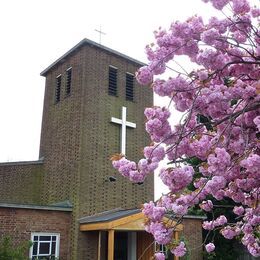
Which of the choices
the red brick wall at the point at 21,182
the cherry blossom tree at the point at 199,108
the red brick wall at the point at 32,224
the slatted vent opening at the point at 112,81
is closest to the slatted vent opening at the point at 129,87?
the slatted vent opening at the point at 112,81

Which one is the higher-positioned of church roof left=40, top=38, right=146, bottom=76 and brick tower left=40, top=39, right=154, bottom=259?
church roof left=40, top=38, right=146, bottom=76

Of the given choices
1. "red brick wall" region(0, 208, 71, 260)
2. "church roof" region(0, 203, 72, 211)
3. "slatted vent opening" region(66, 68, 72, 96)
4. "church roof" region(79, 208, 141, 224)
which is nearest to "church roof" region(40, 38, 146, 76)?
"slatted vent opening" region(66, 68, 72, 96)

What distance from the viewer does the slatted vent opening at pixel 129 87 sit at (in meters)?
18.1

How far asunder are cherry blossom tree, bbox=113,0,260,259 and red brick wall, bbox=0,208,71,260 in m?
9.25

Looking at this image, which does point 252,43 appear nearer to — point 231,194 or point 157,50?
point 157,50

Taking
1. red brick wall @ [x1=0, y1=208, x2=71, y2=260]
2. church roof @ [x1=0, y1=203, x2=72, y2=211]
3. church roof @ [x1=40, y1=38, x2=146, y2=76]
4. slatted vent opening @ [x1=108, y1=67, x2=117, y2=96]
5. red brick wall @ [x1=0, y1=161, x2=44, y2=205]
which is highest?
church roof @ [x1=40, y1=38, x2=146, y2=76]

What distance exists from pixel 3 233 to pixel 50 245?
1821mm

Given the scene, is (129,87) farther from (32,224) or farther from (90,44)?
(32,224)

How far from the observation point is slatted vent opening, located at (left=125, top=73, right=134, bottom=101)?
18.1 m

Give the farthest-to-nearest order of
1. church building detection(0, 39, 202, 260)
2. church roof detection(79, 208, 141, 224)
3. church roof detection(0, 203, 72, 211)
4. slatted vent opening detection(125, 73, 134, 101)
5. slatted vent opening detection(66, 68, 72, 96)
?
slatted vent opening detection(125, 73, 134, 101) → slatted vent opening detection(66, 68, 72, 96) → church building detection(0, 39, 202, 260) → church roof detection(79, 208, 141, 224) → church roof detection(0, 203, 72, 211)

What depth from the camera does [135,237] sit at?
16484 millimetres

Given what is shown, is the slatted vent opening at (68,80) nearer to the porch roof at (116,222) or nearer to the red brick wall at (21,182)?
the red brick wall at (21,182)

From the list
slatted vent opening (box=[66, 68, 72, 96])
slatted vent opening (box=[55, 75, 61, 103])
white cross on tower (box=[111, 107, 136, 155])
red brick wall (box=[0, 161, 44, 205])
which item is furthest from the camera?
slatted vent opening (box=[55, 75, 61, 103])

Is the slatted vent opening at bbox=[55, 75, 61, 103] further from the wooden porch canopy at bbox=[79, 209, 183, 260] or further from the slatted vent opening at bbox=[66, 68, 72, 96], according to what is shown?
the wooden porch canopy at bbox=[79, 209, 183, 260]
